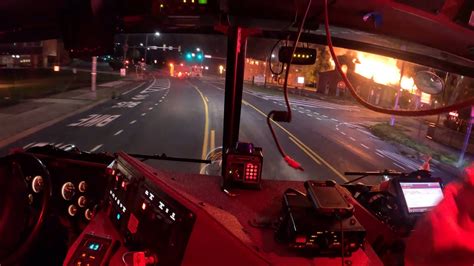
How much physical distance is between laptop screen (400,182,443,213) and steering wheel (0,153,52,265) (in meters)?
2.87

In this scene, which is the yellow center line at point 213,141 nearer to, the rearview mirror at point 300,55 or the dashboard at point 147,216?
the rearview mirror at point 300,55

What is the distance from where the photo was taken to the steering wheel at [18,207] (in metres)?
2.55

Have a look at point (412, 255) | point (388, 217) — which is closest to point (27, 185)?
point (412, 255)

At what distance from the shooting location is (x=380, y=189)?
3.61 metres

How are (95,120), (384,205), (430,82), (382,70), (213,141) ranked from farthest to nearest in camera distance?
1. (382,70)
2. (95,120)
3. (213,141)
4. (430,82)
5. (384,205)

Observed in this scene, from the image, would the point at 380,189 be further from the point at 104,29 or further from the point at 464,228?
the point at 104,29

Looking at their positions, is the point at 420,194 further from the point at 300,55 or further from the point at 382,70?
the point at 382,70

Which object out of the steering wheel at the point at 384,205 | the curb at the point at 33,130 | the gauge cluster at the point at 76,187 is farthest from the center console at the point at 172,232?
the curb at the point at 33,130

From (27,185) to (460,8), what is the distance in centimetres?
351

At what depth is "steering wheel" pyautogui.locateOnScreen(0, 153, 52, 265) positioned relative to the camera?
2.55 m

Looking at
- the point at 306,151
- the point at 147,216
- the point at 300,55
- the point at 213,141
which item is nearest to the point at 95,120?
the point at 213,141

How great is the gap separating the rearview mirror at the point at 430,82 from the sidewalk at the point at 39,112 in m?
12.4

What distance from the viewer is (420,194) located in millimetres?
3514

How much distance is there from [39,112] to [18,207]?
62.4ft
